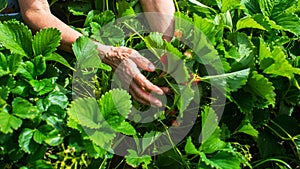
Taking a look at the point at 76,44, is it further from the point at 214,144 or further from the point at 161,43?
the point at 214,144

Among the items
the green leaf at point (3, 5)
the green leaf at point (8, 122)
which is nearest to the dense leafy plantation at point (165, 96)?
the green leaf at point (8, 122)

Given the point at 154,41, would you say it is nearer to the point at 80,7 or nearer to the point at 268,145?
the point at 80,7

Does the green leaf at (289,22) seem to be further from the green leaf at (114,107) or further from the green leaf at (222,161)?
the green leaf at (114,107)

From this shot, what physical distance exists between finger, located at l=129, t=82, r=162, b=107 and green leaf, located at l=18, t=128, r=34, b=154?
283 mm

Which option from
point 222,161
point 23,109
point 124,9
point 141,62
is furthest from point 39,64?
point 222,161

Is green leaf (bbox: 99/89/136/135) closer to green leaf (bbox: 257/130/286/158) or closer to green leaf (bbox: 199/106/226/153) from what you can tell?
green leaf (bbox: 199/106/226/153)

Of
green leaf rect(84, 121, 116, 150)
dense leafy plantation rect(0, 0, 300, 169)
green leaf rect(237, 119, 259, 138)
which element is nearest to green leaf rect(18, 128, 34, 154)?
dense leafy plantation rect(0, 0, 300, 169)

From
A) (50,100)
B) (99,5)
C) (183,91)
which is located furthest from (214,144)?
(99,5)

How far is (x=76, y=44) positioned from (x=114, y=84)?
0.15 metres

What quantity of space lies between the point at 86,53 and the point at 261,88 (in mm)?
434

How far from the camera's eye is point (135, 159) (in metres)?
1.27

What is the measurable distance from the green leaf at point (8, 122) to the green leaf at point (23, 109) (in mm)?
15

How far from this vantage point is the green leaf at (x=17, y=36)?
49.9 inches

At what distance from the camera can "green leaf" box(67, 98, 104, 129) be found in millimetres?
1166
